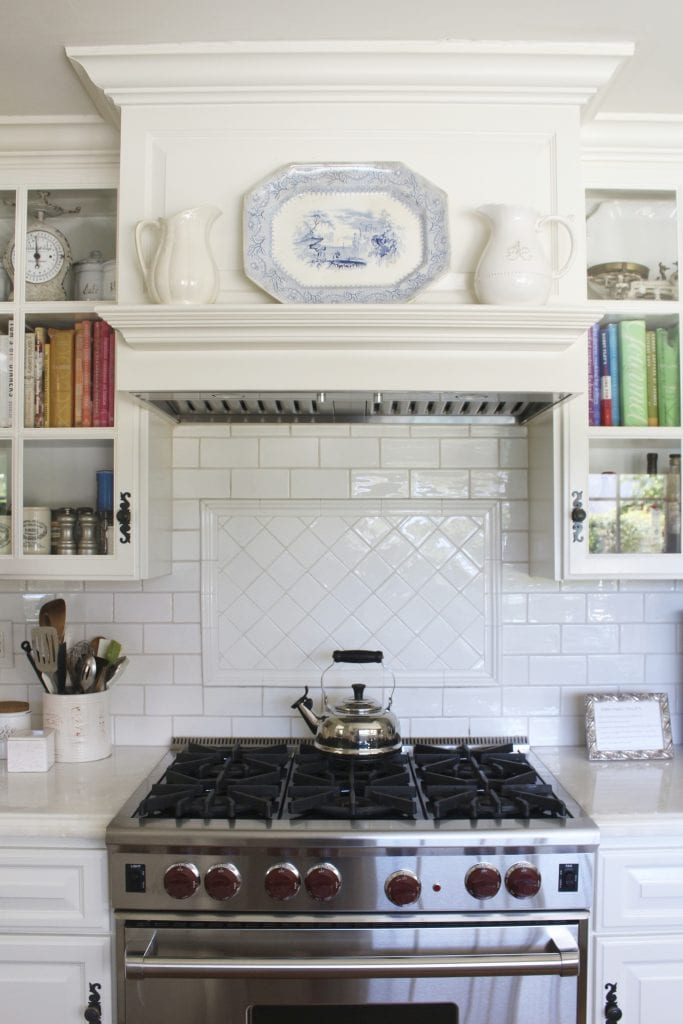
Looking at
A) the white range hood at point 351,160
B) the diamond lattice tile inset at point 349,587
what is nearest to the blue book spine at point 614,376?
the white range hood at point 351,160

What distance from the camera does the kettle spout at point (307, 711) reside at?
6.48 ft

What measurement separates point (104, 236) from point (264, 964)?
1743 mm

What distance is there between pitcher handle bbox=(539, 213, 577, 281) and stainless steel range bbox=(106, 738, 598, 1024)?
1.21 m

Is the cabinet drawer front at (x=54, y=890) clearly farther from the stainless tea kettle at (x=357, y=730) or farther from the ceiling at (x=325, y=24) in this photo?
the ceiling at (x=325, y=24)

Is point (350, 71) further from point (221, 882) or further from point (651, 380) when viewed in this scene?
point (221, 882)

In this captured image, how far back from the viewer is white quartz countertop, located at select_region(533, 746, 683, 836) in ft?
5.46

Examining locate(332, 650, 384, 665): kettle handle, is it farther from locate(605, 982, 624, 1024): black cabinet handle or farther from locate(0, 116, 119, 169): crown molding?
locate(0, 116, 119, 169): crown molding

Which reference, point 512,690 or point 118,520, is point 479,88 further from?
point 512,690

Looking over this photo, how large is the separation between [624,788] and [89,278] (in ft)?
6.00

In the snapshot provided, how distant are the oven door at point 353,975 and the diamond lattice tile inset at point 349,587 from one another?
A: 743 millimetres

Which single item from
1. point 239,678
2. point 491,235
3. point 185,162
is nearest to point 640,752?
point 239,678

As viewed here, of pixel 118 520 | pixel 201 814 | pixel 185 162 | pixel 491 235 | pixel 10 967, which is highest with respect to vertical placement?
pixel 185 162

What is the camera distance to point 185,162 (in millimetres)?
1804

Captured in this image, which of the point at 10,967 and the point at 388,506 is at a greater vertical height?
the point at 388,506
